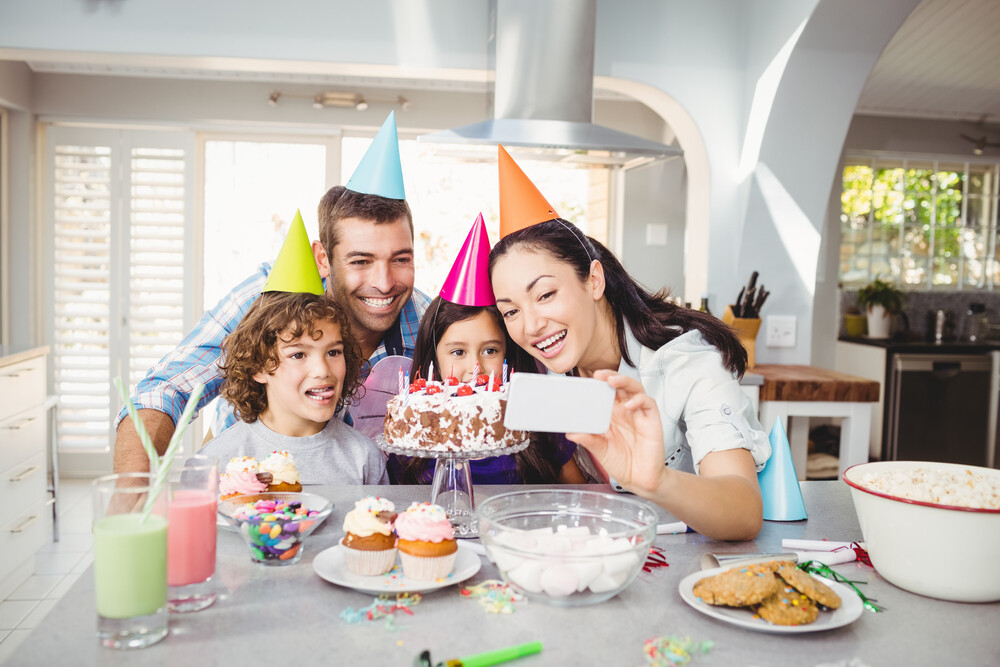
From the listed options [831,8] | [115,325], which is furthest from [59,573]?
[831,8]

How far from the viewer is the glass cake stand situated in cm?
137

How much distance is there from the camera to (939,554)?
1063 millimetres

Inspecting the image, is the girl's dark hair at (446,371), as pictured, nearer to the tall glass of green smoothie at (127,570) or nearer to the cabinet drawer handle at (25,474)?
the tall glass of green smoothie at (127,570)

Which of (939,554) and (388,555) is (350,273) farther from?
(939,554)

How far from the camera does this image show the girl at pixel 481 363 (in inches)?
72.6

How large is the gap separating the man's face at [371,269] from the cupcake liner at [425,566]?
107 centimetres

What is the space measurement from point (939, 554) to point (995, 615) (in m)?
0.10

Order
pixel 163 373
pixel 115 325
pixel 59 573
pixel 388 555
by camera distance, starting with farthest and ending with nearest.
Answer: pixel 115 325 < pixel 59 573 < pixel 163 373 < pixel 388 555

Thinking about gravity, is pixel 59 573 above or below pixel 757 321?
below

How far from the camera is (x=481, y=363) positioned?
1.87 m

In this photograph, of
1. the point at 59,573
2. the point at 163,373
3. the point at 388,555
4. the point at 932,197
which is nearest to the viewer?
the point at 388,555

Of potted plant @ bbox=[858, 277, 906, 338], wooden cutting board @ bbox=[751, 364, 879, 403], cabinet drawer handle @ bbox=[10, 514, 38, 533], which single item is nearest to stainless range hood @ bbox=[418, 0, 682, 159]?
wooden cutting board @ bbox=[751, 364, 879, 403]

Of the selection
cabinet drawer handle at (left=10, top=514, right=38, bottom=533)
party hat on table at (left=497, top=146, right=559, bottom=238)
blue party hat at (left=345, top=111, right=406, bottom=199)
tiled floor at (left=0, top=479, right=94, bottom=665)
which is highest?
blue party hat at (left=345, top=111, right=406, bottom=199)

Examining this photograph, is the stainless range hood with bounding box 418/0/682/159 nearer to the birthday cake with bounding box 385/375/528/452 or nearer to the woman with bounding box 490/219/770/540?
the woman with bounding box 490/219/770/540
